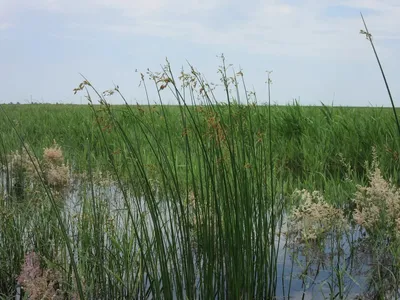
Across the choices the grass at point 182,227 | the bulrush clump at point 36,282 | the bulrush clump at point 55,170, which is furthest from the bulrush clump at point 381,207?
the bulrush clump at point 55,170

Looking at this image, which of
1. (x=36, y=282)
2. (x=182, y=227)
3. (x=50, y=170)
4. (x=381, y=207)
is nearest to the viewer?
(x=36, y=282)

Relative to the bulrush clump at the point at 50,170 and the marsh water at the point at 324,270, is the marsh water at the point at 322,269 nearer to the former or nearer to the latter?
the marsh water at the point at 324,270

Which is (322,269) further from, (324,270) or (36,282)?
(36,282)

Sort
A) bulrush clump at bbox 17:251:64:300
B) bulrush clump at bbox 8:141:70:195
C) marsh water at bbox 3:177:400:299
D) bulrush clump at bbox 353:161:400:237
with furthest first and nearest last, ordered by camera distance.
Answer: bulrush clump at bbox 8:141:70:195 → bulrush clump at bbox 353:161:400:237 → marsh water at bbox 3:177:400:299 → bulrush clump at bbox 17:251:64:300

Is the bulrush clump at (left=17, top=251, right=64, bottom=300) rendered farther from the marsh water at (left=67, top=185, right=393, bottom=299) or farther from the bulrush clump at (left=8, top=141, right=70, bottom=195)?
the bulrush clump at (left=8, top=141, right=70, bottom=195)

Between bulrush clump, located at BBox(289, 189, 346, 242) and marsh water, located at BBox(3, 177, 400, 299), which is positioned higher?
bulrush clump, located at BBox(289, 189, 346, 242)

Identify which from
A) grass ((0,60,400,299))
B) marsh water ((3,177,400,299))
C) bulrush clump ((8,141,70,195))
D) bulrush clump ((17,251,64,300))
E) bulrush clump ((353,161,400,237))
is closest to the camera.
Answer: grass ((0,60,400,299))

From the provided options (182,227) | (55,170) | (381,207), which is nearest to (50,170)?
(55,170)

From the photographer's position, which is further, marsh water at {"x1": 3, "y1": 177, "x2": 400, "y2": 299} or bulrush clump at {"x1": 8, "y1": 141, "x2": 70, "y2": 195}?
bulrush clump at {"x1": 8, "y1": 141, "x2": 70, "y2": 195}

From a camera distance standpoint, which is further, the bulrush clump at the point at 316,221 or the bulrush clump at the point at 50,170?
the bulrush clump at the point at 50,170

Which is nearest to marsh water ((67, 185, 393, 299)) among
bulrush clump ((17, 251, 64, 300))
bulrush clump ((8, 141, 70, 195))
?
bulrush clump ((17, 251, 64, 300))

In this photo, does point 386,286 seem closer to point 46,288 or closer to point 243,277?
point 243,277

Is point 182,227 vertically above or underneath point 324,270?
above

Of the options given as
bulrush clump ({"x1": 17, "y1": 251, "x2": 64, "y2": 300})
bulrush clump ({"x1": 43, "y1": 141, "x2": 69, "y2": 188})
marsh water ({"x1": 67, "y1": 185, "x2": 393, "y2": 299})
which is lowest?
marsh water ({"x1": 67, "y1": 185, "x2": 393, "y2": 299})
